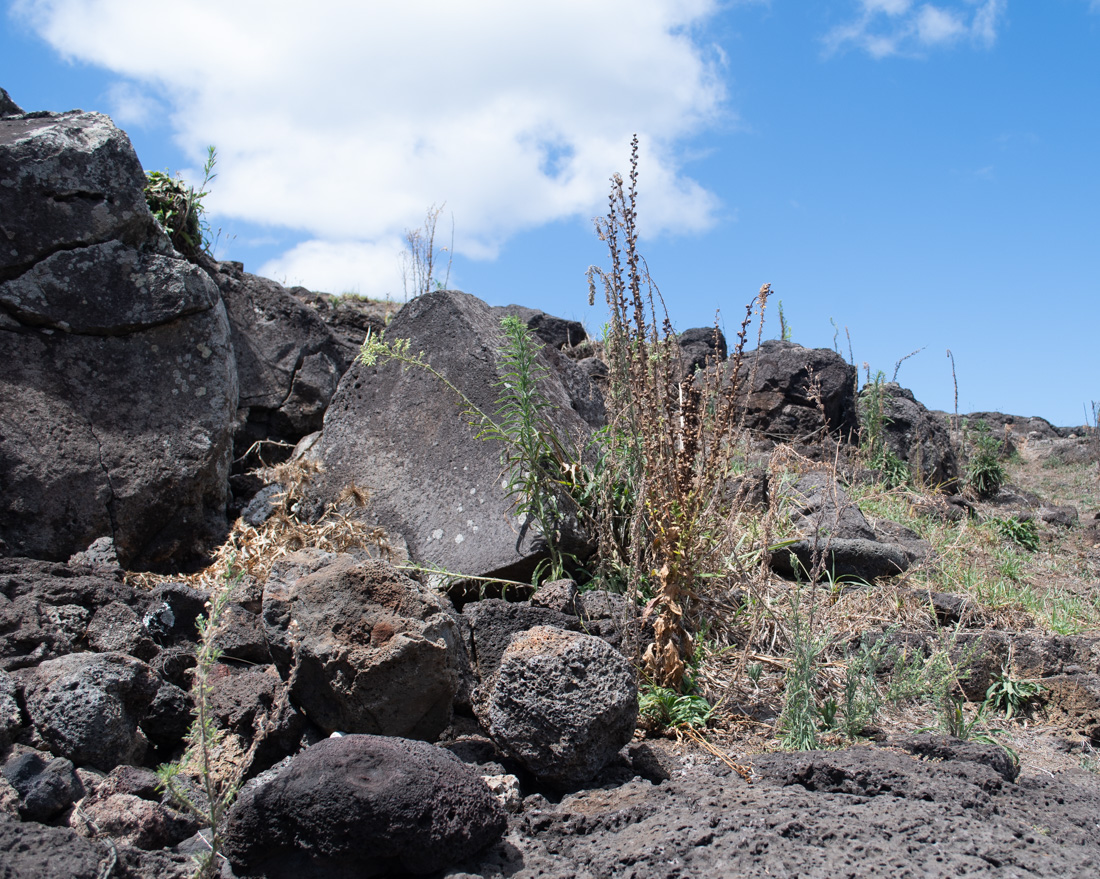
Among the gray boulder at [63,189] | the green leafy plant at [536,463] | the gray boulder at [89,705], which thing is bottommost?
the gray boulder at [89,705]

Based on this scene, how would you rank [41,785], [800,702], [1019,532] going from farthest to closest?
[1019,532] → [800,702] → [41,785]

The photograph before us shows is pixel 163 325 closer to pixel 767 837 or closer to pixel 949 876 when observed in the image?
pixel 767 837

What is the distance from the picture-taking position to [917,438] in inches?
361

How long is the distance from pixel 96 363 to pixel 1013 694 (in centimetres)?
489

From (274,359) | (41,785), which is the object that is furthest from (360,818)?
(274,359)

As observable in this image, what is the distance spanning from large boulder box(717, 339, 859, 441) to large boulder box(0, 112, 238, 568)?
5839mm

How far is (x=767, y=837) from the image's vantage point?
213 cm

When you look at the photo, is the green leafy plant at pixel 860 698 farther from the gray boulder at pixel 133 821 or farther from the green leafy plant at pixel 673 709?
the gray boulder at pixel 133 821

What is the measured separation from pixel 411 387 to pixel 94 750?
9.22 ft

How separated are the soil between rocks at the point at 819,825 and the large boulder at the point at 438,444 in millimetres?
1837

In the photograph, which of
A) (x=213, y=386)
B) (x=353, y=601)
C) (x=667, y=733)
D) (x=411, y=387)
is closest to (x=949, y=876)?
(x=667, y=733)

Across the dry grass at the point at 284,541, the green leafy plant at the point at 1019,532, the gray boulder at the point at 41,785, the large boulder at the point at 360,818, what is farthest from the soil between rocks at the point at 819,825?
the green leafy plant at the point at 1019,532

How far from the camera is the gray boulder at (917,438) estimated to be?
919cm

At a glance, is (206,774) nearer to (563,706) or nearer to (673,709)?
(563,706)
